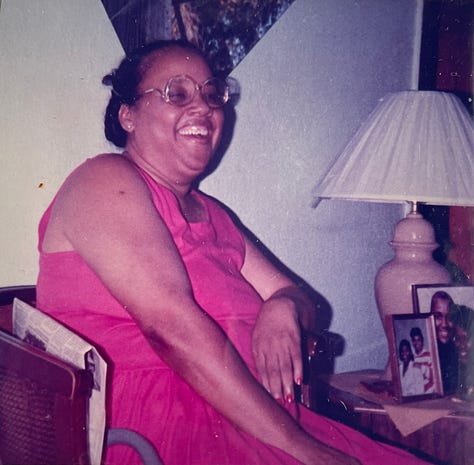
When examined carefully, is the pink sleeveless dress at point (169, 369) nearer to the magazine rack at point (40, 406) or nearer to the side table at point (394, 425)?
the magazine rack at point (40, 406)

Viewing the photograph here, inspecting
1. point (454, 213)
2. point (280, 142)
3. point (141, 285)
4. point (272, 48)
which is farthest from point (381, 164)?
point (454, 213)

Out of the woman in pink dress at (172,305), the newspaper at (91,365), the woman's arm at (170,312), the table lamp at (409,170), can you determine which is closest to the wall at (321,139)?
the table lamp at (409,170)

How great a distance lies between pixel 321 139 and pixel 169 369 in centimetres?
97

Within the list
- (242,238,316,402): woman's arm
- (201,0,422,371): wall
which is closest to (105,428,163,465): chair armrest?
(242,238,316,402): woman's arm

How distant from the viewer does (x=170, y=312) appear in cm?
83

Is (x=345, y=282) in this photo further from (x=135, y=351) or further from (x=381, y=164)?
(x=135, y=351)

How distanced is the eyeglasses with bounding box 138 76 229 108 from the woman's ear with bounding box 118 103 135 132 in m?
0.05

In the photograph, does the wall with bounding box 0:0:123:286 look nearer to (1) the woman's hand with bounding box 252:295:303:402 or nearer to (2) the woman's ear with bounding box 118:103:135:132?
(2) the woman's ear with bounding box 118:103:135:132

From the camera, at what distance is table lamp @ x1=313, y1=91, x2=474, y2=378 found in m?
1.20

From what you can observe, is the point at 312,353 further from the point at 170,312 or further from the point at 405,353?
the point at 170,312

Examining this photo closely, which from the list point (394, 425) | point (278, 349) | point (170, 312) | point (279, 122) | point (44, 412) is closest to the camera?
point (44, 412)

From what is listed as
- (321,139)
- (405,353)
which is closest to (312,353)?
(405,353)

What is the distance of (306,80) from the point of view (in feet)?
5.21

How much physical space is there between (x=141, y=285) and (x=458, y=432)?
0.80 meters
